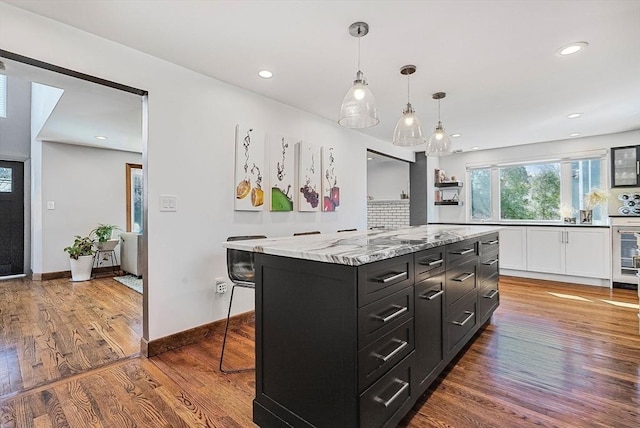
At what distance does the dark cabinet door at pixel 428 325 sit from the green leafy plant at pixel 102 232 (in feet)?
18.2

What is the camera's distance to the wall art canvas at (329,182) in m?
→ 3.93

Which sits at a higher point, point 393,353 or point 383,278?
point 383,278

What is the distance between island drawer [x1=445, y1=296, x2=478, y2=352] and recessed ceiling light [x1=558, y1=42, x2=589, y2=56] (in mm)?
1978

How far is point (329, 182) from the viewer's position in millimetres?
4000

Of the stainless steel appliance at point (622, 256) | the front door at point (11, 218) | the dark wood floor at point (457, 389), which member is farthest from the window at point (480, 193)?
the front door at point (11, 218)

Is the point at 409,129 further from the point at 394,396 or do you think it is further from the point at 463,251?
the point at 394,396

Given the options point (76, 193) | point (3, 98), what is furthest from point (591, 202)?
point (3, 98)

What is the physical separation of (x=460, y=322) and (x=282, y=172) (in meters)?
2.20

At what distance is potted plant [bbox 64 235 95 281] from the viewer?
4922 mm

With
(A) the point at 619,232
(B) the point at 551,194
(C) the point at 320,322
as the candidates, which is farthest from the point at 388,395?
(B) the point at 551,194

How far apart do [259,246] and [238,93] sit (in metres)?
2.02

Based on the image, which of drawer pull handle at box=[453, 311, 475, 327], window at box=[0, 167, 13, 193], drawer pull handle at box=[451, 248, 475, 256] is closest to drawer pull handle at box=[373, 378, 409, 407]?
drawer pull handle at box=[453, 311, 475, 327]

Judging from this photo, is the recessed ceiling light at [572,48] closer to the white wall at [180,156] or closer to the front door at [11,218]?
the white wall at [180,156]

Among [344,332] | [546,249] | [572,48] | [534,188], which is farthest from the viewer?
[534,188]
